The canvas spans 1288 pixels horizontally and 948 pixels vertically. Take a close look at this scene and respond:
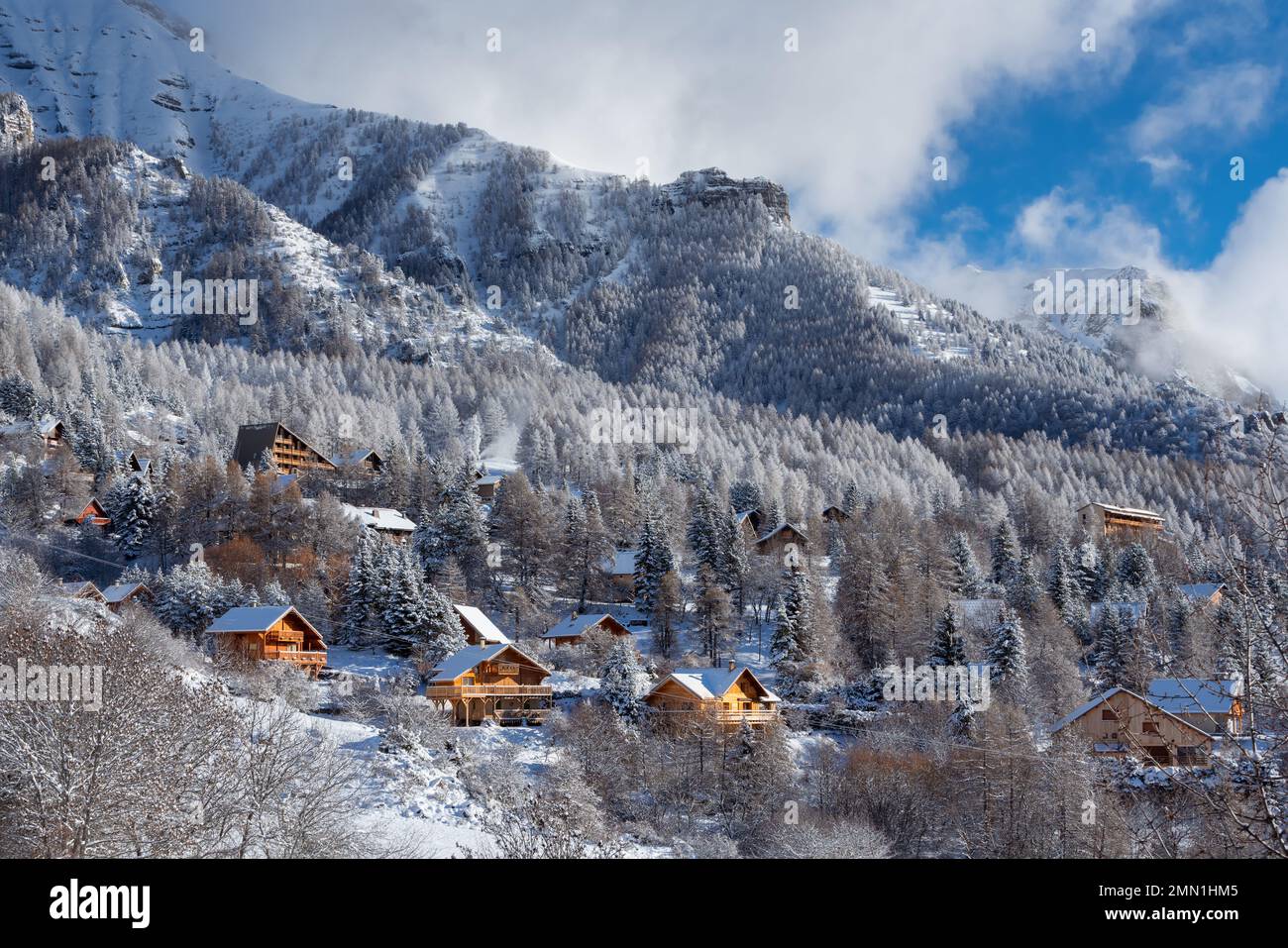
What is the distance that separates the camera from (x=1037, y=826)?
42.2m

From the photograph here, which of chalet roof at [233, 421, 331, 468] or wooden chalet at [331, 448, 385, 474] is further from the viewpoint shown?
wooden chalet at [331, 448, 385, 474]

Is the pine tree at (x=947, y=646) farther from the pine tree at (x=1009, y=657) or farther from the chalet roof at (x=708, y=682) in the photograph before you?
→ the chalet roof at (x=708, y=682)

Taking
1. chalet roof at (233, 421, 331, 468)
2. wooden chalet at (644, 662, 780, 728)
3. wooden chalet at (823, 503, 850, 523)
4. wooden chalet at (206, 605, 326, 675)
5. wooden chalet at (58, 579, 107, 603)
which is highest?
chalet roof at (233, 421, 331, 468)

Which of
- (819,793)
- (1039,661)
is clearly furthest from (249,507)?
(1039,661)

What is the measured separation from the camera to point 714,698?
177ft

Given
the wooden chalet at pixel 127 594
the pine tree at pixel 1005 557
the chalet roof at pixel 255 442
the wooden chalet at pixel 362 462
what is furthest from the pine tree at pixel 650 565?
the chalet roof at pixel 255 442

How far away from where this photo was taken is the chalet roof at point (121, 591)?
2306 inches

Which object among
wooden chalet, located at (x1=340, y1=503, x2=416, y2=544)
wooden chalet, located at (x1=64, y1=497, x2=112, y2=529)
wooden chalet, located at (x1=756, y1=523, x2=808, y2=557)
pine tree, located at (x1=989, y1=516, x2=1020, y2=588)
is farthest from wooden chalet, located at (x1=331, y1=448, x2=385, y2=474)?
pine tree, located at (x1=989, y1=516, x2=1020, y2=588)

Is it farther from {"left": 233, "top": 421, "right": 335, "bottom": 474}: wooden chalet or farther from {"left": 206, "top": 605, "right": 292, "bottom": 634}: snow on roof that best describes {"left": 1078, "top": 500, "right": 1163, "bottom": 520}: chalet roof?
{"left": 206, "top": 605, "right": 292, "bottom": 634}: snow on roof

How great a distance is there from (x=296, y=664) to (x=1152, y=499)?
131 meters

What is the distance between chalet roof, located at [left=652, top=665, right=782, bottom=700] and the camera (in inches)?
2147

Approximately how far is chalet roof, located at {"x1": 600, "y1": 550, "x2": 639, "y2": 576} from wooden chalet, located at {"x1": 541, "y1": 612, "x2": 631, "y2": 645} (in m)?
12.4

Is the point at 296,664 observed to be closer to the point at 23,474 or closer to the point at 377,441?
the point at 23,474
